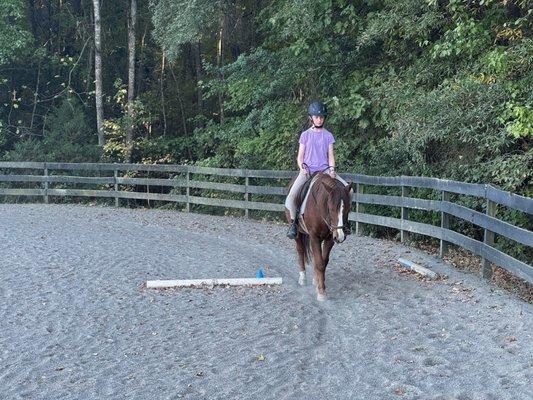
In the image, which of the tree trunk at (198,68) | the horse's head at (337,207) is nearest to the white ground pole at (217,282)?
the horse's head at (337,207)

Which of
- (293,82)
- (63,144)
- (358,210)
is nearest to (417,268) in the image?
(358,210)

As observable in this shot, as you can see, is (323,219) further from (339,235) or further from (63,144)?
(63,144)

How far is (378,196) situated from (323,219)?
5.59 metres

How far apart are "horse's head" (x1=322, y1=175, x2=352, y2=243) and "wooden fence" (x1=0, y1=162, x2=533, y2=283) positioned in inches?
75.4

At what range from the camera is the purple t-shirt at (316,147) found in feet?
32.4

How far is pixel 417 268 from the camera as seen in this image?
1079 cm

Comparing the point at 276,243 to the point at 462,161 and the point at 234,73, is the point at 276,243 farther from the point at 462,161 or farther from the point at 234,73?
the point at 234,73

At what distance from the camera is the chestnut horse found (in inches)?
359

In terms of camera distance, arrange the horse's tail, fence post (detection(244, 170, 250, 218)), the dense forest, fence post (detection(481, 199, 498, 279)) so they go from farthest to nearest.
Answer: fence post (detection(244, 170, 250, 218)) → the dense forest → the horse's tail → fence post (detection(481, 199, 498, 279))

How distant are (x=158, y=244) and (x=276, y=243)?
2.16 metres

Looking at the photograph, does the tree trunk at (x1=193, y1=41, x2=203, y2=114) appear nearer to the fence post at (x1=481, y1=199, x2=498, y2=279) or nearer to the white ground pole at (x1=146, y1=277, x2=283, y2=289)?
the white ground pole at (x1=146, y1=277, x2=283, y2=289)

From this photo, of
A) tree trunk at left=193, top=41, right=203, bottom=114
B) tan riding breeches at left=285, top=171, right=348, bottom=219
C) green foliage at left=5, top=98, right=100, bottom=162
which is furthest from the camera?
tree trunk at left=193, top=41, right=203, bottom=114

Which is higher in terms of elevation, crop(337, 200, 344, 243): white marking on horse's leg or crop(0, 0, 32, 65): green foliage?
crop(0, 0, 32, 65): green foliage

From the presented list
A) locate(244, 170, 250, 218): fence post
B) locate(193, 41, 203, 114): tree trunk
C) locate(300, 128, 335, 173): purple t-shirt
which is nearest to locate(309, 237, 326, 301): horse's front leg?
locate(300, 128, 335, 173): purple t-shirt
